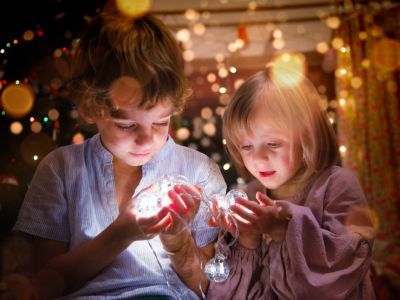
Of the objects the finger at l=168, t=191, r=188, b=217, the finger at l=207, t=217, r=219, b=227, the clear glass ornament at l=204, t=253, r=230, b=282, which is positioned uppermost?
the finger at l=168, t=191, r=188, b=217

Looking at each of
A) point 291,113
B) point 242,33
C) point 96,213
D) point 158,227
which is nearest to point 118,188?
point 96,213

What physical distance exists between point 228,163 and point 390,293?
683 millimetres

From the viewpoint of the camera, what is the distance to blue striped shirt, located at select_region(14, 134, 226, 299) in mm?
802

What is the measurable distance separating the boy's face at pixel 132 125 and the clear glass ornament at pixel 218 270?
0.86 feet

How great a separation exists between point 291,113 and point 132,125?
1.09ft

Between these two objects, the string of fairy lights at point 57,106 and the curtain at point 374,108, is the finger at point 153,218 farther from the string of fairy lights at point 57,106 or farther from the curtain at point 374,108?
the curtain at point 374,108

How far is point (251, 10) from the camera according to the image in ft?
4.19

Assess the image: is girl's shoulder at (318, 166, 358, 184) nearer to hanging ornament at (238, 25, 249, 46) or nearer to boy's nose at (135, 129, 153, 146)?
boy's nose at (135, 129, 153, 146)

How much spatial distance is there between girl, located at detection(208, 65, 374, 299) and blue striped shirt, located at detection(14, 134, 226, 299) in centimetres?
10

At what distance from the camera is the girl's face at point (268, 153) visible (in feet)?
2.62

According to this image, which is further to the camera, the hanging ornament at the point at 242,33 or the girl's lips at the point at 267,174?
the hanging ornament at the point at 242,33

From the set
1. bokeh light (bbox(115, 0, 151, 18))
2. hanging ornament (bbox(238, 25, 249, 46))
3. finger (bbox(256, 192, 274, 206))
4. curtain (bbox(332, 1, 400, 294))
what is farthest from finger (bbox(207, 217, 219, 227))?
curtain (bbox(332, 1, 400, 294))

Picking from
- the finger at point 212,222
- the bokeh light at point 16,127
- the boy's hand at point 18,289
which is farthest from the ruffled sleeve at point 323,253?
the bokeh light at point 16,127

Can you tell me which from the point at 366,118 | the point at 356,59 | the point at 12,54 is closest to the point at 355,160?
the point at 366,118
